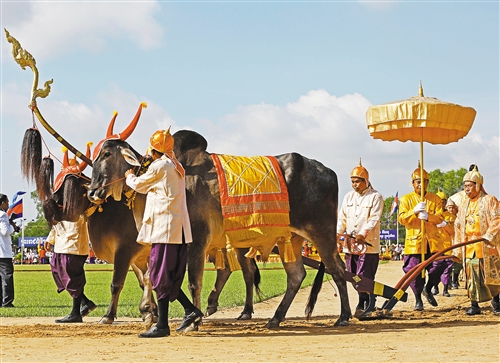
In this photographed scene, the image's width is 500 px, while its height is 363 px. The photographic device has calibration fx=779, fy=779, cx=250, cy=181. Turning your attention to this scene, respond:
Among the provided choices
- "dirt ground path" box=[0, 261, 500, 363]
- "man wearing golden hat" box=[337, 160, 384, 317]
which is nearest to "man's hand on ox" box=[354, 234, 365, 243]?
"man wearing golden hat" box=[337, 160, 384, 317]

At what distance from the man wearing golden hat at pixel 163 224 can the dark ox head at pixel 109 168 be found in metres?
0.77

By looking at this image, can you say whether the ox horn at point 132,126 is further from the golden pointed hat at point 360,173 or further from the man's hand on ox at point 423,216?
the man's hand on ox at point 423,216

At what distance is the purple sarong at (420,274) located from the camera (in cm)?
1329

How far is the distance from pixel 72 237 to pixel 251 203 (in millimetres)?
3086

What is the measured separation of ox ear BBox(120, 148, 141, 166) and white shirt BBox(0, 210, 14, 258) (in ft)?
20.8

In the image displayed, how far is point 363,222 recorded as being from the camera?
12203 mm

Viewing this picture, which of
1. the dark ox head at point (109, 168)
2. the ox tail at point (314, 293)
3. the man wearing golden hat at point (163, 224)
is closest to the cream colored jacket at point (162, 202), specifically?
the man wearing golden hat at point (163, 224)

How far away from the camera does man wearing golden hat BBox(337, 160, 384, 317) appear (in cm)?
1213

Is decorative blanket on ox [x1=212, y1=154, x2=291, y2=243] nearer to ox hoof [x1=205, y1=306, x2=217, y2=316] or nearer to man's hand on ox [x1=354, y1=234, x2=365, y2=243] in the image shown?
man's hand on ox [x1=354, y1=234, x2=365, y2=243]

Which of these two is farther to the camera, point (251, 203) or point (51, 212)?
point (51, 212)

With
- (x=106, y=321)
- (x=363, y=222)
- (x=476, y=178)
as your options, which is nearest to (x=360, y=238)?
(x=363, y=222)

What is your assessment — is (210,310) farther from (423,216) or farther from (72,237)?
(423,216)

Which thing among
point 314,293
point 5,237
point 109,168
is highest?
point 109,168

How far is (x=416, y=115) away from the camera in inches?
493
